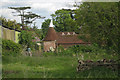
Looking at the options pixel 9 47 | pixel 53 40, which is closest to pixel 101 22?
pixel 9 47

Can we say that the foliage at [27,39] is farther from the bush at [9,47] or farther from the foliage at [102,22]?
the foliage at [102,22]

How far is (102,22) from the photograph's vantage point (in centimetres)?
812

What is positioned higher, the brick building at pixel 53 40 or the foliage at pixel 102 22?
the foliage at pixel 102 22

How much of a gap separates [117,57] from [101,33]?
1.32m

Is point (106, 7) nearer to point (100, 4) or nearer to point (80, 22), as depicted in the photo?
point (100, 4)

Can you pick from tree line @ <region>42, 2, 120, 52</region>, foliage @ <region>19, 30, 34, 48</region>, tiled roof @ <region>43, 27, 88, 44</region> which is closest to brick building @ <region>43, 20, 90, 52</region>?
tiled roof @ <region>43, 27, 88, 44</region>

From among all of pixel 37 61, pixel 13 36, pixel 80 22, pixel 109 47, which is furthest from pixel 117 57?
pixel 13 36

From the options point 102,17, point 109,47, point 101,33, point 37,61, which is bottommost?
point 37,61

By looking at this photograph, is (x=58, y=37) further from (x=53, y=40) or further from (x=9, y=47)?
(x=9, y=47)

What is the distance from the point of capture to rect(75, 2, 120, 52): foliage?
26.6 ft

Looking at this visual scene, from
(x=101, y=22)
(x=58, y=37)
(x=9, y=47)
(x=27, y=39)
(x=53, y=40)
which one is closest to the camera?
(x=101, y=22)

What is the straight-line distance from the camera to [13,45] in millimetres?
17219

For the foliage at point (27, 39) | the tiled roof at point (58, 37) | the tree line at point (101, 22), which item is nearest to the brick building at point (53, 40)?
the tiled roof at point (58, 37)

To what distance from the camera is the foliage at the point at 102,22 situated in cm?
809
